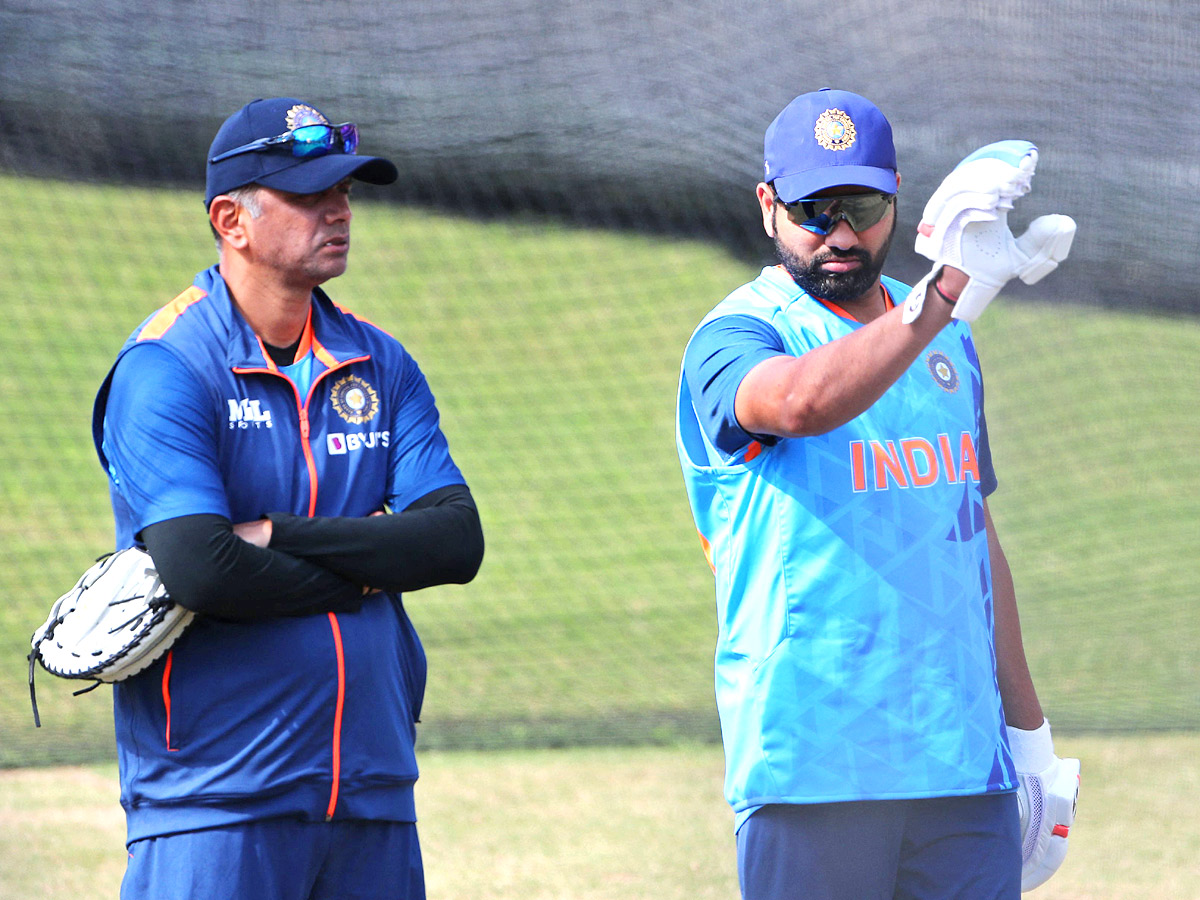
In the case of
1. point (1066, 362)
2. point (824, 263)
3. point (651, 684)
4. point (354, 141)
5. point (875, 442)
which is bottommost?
point (651, 684)

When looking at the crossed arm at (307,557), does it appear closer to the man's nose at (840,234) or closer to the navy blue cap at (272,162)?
the navy blue cap at (272,162)

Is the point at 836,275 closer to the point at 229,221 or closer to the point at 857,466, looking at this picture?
the point at 857,466

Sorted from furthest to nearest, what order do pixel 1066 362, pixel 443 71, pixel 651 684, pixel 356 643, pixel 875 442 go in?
pixel 1066 362, pixel 651 684, pixel 443 71, pixel 356 643, pixel 875 442

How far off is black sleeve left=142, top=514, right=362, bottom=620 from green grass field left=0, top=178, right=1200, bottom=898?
78.4 inches

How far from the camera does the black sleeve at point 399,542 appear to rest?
2082 mm

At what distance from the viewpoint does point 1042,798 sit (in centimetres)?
228

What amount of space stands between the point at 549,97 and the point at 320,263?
1.94m

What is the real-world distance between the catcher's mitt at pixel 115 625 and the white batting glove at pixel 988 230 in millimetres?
1100

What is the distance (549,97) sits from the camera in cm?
399

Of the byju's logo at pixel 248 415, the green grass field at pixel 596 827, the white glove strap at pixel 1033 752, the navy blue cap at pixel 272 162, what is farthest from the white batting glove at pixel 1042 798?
the green grass field at pixel 596 827

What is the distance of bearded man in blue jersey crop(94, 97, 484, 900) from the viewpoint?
2.02 m

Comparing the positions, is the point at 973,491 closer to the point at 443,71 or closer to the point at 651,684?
the point at 443,71

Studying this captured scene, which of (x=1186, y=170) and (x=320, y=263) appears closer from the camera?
(x=320, y=263)

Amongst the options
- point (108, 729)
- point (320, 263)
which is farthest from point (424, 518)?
point (108, 729)
